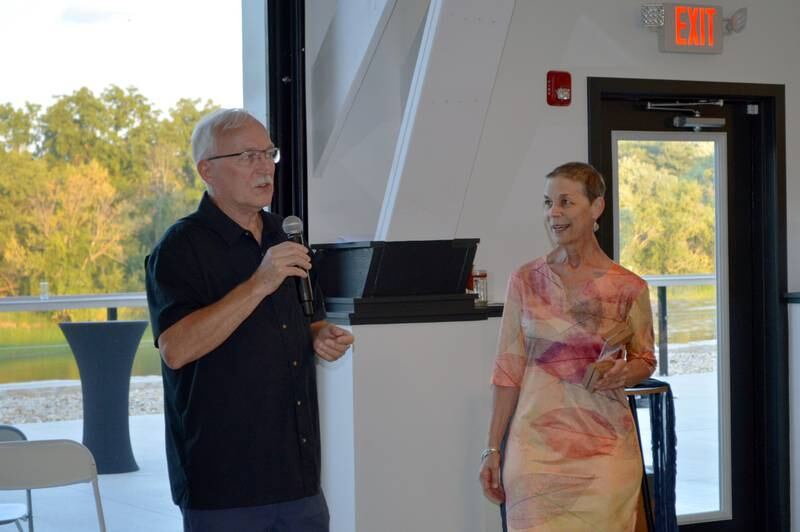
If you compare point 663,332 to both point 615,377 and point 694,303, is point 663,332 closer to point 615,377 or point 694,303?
point 694,303

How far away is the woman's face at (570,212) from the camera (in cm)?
269

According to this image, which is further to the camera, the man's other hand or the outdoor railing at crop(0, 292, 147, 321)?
the outdoor railing at crop(0, 292, 147, 321)

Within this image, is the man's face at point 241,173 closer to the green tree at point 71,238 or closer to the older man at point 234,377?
the older man at point 234,377

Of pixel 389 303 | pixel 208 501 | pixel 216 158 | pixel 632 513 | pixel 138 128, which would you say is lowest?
pixel 632 513

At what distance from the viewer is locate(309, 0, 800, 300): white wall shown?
13.4ft

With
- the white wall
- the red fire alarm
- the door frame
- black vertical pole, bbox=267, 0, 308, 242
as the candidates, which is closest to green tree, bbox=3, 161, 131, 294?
black vertical pole, bbox=267, 0, 308, 242

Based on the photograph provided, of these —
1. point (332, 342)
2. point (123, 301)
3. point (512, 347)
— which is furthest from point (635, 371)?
point (123, 301)

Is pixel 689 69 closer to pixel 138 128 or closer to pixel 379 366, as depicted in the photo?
pixel 379 366

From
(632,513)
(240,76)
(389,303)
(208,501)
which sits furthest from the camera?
(240,76)

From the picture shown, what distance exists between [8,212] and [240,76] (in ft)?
3.99

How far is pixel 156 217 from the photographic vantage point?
4.55 meters

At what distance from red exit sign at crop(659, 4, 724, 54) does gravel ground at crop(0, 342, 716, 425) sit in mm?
1343

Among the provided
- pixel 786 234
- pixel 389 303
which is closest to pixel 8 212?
pixel 389 303

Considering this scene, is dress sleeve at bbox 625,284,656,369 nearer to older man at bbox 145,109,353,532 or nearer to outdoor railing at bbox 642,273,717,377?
older man at bbox 145,109,353,532
